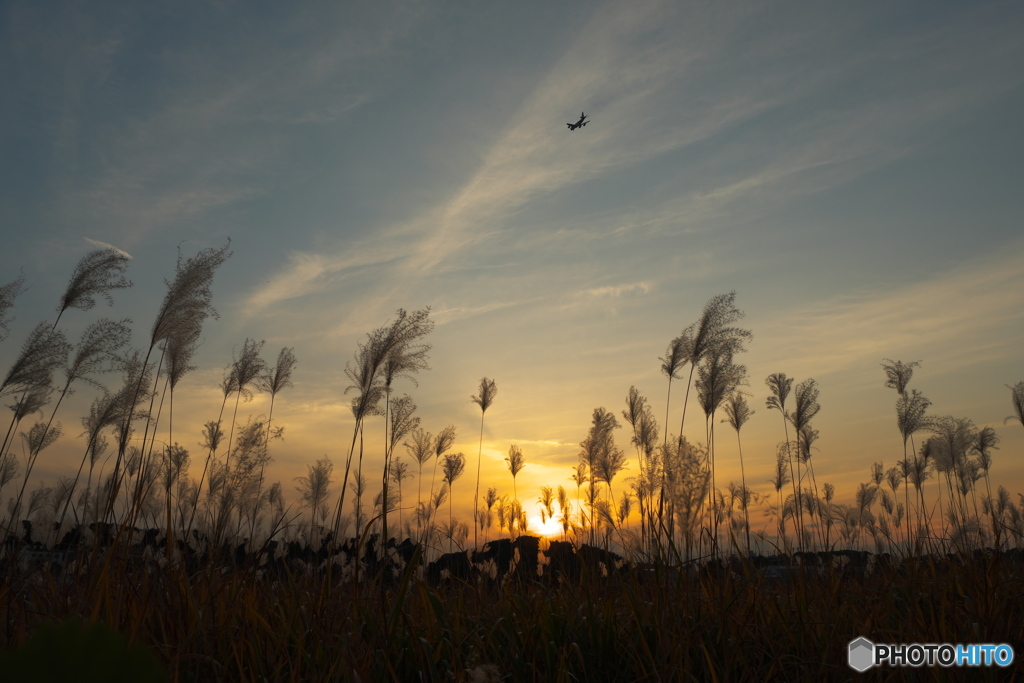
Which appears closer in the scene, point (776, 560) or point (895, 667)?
point (895, 667)

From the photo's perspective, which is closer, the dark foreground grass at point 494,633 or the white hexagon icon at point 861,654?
the dark foreground grass at point 494,633

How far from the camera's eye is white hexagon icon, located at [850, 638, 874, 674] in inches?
103

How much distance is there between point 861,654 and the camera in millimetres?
2725

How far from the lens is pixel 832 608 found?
11.5ft

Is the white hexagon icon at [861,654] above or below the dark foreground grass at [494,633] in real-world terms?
below

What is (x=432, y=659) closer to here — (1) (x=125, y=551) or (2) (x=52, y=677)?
(1) (x=125, y=551)

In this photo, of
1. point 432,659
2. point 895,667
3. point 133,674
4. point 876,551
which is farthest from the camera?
point 876,551

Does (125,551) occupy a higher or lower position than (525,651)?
higher

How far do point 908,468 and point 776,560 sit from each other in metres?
7.41

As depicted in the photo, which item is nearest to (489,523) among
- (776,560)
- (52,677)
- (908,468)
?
(776,560)

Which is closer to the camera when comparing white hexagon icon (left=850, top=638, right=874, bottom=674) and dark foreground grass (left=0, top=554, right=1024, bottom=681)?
dark foreground grass (left=0, top=554, right=1024, bottom=681)

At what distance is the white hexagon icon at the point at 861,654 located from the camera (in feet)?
8.57

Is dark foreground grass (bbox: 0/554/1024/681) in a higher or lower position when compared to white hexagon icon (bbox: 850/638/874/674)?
higher

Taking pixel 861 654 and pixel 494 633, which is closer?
pixel 861 654
